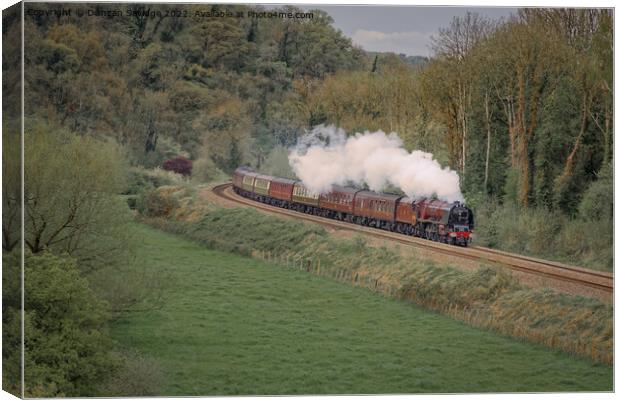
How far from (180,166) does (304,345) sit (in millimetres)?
2566

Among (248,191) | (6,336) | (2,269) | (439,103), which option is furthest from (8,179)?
(439,103)

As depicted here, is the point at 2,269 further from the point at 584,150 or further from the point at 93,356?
the point at 584,150

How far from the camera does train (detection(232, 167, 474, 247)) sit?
1234 cm

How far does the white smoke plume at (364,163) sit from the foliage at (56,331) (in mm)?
2987

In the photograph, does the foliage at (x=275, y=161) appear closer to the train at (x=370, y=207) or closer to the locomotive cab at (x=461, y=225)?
the train at (x=370, y=207)

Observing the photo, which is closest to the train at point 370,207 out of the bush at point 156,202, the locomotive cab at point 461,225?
the locomotive cab at point 461,225

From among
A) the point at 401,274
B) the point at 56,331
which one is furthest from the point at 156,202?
the point at 401,274

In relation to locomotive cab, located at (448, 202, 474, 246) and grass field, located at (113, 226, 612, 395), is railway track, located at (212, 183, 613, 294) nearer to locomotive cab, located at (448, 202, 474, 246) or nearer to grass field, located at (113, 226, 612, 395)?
locomotive cab, located at (448, 202, 474, 246)

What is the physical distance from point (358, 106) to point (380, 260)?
6.17ft

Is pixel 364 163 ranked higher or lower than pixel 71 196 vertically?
higher

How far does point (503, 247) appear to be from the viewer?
1234cm

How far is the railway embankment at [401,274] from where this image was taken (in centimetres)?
1198

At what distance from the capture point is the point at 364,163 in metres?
12.5

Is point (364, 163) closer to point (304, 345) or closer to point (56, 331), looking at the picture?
point (304, 345)
